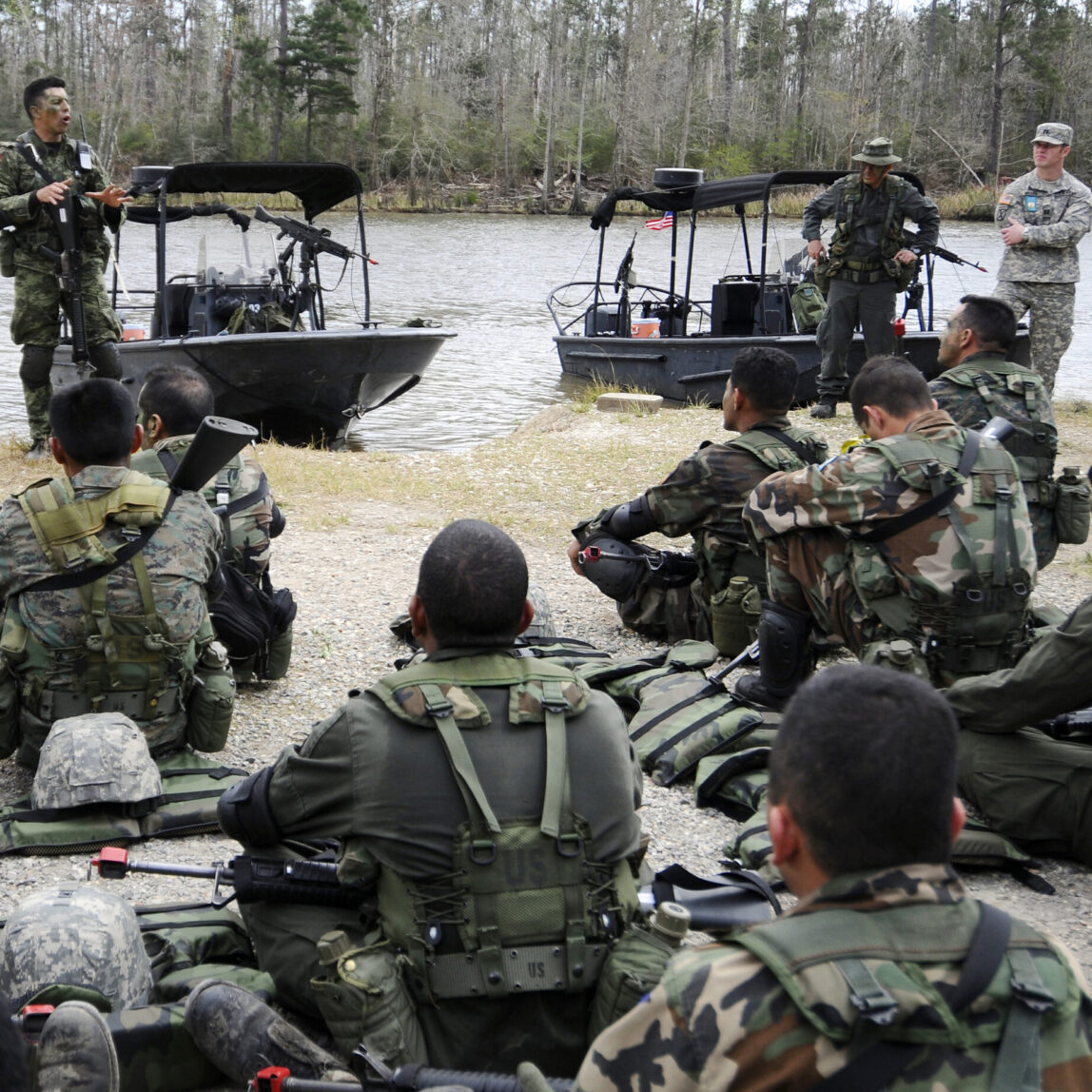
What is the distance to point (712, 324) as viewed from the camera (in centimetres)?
1339

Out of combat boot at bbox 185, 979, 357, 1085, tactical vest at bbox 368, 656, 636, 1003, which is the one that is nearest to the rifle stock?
tactical vest at bbox 368, 656, 636, 1003

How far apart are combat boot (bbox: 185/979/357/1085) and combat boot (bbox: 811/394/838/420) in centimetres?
896

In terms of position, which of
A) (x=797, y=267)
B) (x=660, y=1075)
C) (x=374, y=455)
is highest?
(x=797, y=267)

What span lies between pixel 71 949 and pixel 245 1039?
1.39 ft

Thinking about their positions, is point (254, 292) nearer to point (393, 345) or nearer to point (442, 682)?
point (393, 345)

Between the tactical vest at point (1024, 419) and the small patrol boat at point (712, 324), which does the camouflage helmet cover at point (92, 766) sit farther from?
the small patrol boat at point (712, 324)

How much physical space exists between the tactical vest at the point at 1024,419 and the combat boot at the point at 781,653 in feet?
4.50

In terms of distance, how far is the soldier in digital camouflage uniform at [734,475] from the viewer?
17.7 ft

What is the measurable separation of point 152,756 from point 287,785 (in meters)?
1.57

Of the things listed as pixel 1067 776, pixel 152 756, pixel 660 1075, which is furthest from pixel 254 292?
pixel 660 1075

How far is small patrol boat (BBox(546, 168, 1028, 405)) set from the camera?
12.0 metres

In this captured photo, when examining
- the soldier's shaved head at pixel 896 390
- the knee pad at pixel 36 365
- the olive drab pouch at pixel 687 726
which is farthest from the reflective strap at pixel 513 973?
the knee pad at pixel 36 365

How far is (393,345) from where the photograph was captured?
38.4ft

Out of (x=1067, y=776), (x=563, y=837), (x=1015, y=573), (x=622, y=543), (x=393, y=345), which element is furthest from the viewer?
(x=393, y=345)
